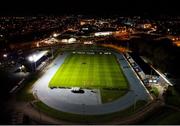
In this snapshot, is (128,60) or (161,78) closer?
(161,78)

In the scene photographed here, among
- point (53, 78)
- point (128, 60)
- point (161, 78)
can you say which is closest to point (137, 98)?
point (161, 78)

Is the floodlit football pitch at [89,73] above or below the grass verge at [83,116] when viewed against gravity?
above

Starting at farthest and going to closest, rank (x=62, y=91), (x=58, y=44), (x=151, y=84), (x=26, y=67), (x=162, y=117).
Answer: (x=58, y=44), (x=26, y=67), (x=151, y=84), (x=62, y=91), (x=162, y=117)

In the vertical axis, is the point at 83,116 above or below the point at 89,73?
below

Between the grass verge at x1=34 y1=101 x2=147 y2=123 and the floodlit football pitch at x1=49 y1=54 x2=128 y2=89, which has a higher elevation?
the floodlit football pitch at x1=49 y1=54 x2=128 y2=89

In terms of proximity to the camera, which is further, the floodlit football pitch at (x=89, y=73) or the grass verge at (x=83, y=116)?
the floodlit football pitch at (x=89, y=73)

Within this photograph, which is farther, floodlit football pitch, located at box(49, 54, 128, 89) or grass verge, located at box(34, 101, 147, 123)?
floodlit football pitch, located at box(49, 54, 128, 89)

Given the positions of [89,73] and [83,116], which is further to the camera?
[89,73]

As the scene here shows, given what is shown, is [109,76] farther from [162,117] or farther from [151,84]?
[162,117]
